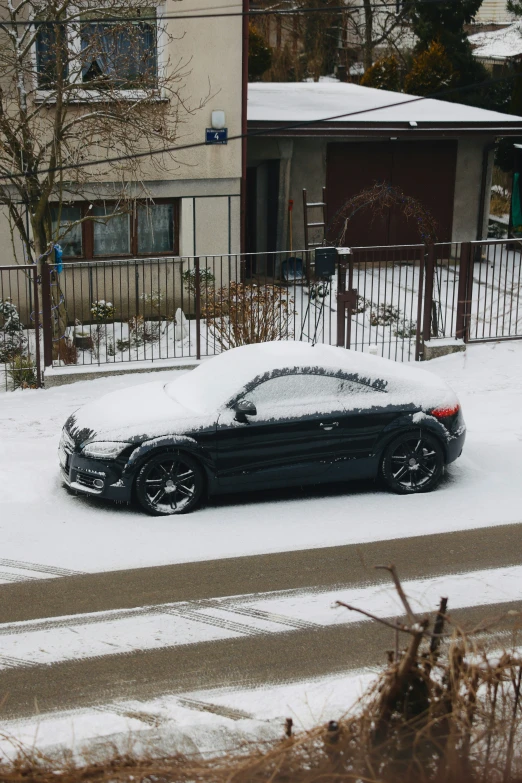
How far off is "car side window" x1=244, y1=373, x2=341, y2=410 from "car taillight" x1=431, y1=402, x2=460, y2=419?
103 cm

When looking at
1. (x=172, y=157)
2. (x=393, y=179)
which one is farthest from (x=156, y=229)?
(x=393, y=179)

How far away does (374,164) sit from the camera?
2283cm

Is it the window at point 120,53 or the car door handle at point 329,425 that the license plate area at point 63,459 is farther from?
the window at point 120,53

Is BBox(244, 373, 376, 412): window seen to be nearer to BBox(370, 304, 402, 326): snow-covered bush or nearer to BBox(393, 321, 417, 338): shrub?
BBox(393, 321, 417, 338): shrub

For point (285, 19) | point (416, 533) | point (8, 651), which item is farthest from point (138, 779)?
point (285, 19)

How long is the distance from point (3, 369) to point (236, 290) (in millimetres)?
3688

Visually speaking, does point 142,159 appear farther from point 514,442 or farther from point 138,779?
point 138,779

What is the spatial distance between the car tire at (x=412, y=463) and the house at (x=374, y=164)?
1149 centimetres

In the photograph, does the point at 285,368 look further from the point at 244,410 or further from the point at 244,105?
the point at 244,105

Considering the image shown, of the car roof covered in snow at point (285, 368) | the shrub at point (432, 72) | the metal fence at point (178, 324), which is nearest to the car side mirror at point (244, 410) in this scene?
the car roof covered in snow at point (285, 368)

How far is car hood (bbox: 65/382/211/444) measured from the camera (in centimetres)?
984

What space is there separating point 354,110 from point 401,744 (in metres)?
19.6

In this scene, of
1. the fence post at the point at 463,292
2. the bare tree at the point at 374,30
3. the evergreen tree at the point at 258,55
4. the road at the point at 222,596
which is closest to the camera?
the road at the point at 222,596

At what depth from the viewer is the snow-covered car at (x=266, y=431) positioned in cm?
987
